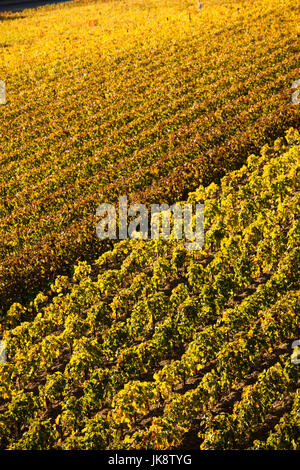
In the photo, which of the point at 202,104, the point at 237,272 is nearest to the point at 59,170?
the point at 202,104

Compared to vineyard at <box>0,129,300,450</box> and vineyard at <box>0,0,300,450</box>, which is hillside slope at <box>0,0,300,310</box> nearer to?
vineyard at <box>0,0,300,450</box>

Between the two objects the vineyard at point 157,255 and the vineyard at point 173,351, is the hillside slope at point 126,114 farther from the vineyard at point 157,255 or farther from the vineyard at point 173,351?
the vineyard at point 173,351

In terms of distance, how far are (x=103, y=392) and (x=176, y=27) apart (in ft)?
105

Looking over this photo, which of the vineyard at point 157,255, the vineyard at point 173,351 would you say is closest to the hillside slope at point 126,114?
the vineyard at point 157,255

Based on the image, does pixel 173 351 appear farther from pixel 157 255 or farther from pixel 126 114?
pixel 126 114

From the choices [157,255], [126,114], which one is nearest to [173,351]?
[157,255]

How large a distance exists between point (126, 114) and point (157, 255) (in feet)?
38.9

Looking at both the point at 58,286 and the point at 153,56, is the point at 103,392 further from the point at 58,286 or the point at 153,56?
the point at 153,56

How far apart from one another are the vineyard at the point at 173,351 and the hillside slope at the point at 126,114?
112 inches

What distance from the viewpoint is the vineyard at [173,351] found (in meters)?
8.42

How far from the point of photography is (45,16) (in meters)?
47.3

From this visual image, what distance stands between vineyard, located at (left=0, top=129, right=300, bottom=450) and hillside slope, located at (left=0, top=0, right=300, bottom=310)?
112 inches

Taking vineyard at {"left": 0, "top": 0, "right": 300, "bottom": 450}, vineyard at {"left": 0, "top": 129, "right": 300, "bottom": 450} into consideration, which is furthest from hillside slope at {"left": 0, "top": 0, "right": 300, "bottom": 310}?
vineyard at {"left": 0, "top": 129, "right": 300, "bottom": 450}
